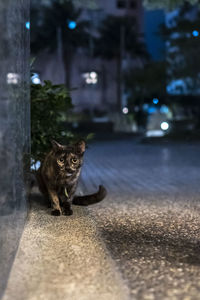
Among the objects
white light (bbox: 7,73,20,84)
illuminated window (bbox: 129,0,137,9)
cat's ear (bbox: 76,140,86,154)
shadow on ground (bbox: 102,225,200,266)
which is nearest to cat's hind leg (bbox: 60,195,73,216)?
cat's ear (bbox: 76,140,86,154)

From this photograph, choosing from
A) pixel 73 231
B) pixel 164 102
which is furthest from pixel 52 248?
pixel 164 102

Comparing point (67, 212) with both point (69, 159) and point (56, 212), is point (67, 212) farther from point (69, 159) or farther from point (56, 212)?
point (69, 159)

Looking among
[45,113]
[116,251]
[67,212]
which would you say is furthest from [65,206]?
[45,113]

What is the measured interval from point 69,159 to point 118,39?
28983mm

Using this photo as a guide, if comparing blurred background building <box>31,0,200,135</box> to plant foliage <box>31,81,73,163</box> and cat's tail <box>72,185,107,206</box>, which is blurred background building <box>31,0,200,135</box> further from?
cat's tail <box>72,185,107,206</box>

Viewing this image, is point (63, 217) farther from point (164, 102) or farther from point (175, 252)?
point (164, 102)

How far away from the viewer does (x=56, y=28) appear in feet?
104

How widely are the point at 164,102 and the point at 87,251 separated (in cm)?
2188

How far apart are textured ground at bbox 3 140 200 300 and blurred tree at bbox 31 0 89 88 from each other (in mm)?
26985

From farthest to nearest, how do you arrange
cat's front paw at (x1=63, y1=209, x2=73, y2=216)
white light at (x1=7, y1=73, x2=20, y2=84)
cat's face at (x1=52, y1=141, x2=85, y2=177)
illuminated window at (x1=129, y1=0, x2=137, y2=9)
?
1. illuminated window at (x1=129, y1=0, x2=137, y2=9)
2. cat's front paw at (x1=63, y1=209, x2=73, y2=216)
3. cat's face at (x1=52, y1=141, x2=85, y2=177)
4. white light at (x1=7, y1=73, x2=20, y2=84)

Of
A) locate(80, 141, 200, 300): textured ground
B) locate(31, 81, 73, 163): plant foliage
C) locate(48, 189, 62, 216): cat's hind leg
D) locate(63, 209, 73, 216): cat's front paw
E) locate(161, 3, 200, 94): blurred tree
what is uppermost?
locate(161, 3, 200, 94): blurred tree

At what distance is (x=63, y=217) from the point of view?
4.80m

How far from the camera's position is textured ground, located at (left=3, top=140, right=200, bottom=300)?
277cm

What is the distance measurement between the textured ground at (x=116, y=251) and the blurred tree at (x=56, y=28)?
26985 millimetres
